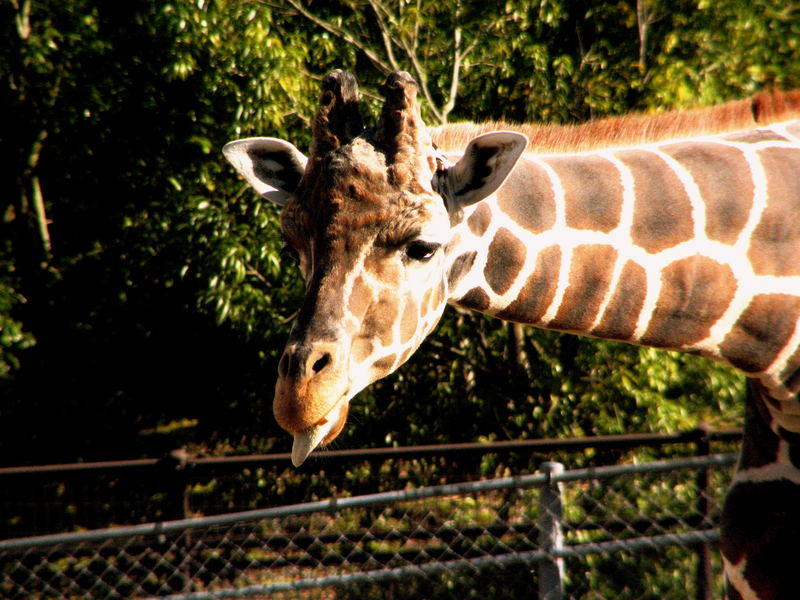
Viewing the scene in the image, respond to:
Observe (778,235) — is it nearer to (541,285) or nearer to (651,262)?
(651,262)

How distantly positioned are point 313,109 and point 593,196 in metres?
4.27

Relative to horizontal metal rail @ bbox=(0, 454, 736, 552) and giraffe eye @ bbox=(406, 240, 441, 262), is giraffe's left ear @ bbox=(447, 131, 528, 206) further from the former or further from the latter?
horizontal metal rail @ bbox=(0, 454, 736, 552)

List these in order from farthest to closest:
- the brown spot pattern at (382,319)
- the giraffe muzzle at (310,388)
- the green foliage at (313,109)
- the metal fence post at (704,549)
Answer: the green foliage at (313,109)
the metal fence post at (704,549)
the brown spot pattern at (382,319)
the giraffe muzzle at (310,388)

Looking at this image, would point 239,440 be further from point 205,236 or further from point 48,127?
point 48,127

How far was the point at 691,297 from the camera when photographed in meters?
2.35

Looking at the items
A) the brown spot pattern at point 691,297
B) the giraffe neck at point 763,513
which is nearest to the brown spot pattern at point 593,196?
the brown spot pattern at point 691,297

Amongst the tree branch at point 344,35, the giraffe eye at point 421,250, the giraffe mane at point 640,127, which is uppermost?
the tree branch at point 344,35

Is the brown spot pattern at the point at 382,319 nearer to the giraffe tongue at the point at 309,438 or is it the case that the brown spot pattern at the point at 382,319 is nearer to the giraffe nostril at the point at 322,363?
the giraffe nostril at the point at 322,363

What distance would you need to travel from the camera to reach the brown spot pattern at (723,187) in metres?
2.37

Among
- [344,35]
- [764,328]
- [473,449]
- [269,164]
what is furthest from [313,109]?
[764,328]

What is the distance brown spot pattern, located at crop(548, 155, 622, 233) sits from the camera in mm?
2365

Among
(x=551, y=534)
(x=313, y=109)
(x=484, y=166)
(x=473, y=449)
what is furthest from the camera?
(x=313, y=109)

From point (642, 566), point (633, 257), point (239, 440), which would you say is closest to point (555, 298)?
point (633, 257)

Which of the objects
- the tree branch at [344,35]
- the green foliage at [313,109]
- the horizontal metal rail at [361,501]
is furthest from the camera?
the tree branch at [344,35]
